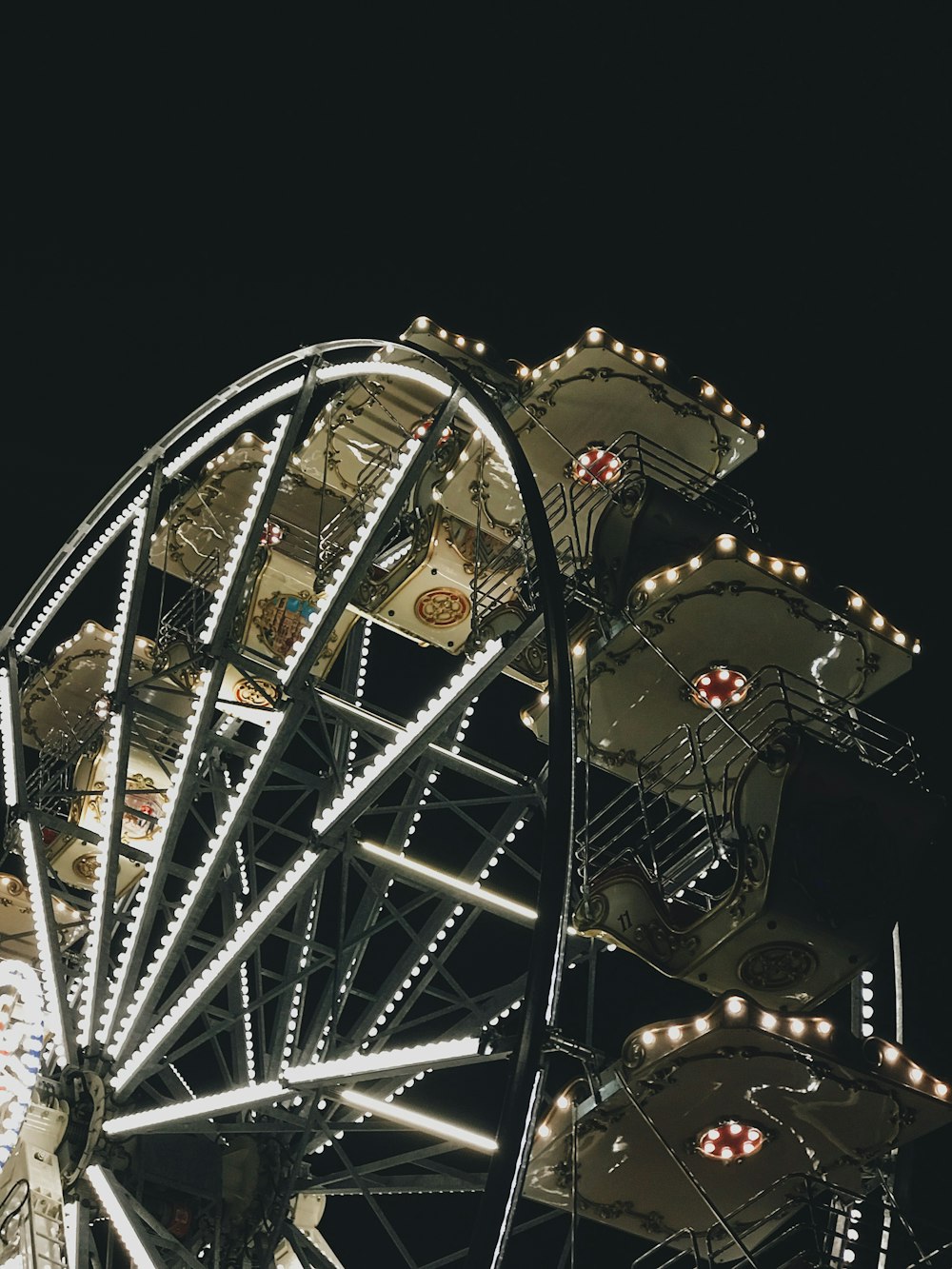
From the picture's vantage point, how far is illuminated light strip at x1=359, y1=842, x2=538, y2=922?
10.8 m

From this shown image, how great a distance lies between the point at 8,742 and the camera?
1454 cm

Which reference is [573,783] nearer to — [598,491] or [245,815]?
[245,815]

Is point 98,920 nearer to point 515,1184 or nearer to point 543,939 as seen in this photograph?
point 543,939

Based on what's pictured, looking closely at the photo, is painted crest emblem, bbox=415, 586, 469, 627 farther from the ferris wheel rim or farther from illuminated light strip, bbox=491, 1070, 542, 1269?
illuminated light strip, bbox=491, 1070, 542, 1269

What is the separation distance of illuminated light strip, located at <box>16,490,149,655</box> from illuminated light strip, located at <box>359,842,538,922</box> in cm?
597

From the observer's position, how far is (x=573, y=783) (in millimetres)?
8297

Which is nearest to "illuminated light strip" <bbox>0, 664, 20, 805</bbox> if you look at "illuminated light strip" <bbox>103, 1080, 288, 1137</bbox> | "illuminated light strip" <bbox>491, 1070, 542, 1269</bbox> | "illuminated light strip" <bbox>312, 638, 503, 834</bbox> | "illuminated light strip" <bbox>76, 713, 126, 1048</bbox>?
"illuminated light strip" <bbox>76, 713, 126, 1048</bbox>

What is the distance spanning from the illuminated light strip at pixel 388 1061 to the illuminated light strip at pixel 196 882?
214 cm

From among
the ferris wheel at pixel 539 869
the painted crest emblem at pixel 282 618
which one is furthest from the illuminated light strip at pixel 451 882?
the painted crest emblem at pixel 282 618

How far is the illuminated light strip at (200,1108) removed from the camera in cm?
996

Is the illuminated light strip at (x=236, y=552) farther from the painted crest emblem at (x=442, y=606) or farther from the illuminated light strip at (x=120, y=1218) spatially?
the illuminated light strip at (x=120, y=1218)

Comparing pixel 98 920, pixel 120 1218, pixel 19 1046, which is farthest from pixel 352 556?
pixel 120 1218

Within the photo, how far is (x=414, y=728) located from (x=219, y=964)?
231cm

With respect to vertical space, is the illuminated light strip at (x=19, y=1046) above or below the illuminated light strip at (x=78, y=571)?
below
